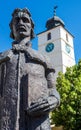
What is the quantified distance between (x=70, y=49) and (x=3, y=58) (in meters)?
52.6

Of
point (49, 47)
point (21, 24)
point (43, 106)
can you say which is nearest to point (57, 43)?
point (49, 47)

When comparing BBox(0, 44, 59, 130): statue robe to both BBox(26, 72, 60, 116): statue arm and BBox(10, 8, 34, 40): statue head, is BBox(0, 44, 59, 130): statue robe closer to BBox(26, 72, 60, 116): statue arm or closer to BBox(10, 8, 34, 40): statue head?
BBox(26, 72, 60, 116): statue arm

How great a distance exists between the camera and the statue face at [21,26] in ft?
14.6

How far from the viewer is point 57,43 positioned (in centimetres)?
5406

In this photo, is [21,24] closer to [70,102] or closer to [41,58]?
[41,58]

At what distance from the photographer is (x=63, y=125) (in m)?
18.3

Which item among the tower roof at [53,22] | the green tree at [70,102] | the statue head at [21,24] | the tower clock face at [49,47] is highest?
the tower roof at [53,22]

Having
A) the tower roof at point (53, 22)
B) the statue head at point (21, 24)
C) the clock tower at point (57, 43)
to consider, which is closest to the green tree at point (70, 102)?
the statue head at point (21, 24)

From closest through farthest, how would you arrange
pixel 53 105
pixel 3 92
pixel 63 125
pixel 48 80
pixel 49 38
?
pixel 53 105 → pixel 3 92 → pixel 48 80 → pixel 63 125 → pixel 49 38

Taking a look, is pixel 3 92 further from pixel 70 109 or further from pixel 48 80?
pixel 70 109

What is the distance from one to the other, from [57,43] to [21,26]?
49837mm

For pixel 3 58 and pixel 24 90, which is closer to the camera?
pixel 24 90

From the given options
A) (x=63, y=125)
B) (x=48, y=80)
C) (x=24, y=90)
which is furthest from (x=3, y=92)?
(x=63, y=125)

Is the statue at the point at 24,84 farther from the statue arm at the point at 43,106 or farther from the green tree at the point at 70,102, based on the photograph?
the green tree at the point at 70,102
